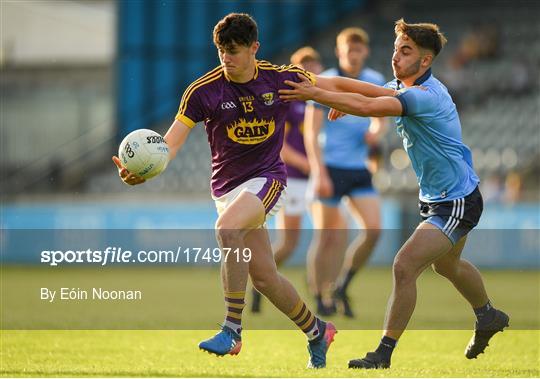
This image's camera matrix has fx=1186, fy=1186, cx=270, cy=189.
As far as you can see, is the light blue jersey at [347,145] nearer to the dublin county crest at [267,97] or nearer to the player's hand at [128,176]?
the dublin county crest at [267,97]

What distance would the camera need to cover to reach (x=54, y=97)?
3145 cm

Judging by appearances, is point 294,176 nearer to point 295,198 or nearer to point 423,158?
point 295,198

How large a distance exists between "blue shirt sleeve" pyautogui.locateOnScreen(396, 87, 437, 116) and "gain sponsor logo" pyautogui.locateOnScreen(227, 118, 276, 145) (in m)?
0.89

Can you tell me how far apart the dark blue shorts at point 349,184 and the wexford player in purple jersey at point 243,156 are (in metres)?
3.72

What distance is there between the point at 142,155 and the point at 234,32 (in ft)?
3.06

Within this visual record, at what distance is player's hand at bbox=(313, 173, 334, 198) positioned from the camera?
36.5 ft

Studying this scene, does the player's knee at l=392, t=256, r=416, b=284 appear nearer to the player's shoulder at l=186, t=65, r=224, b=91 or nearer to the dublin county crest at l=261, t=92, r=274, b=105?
the dublin county crest at l=261, t=92, r=274, b=105

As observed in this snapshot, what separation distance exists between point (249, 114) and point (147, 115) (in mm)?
16182

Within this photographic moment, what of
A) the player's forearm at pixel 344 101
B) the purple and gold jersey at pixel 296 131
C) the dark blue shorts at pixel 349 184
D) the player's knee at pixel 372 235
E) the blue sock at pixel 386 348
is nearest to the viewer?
the player's forearm at pixel 344 101

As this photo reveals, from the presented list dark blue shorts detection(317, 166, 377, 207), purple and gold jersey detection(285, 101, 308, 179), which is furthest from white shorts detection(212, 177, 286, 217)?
purple and gold jersey detection(285, 101, 308, 179)

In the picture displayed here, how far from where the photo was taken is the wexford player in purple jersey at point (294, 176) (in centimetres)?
1159

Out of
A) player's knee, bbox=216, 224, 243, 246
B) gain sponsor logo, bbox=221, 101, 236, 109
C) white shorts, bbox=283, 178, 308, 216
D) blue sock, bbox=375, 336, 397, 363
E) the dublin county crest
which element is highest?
the dublin county crest

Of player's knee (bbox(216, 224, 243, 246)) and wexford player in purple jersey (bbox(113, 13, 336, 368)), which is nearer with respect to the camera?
player's knee (bbox(216, 224, 243, 246))

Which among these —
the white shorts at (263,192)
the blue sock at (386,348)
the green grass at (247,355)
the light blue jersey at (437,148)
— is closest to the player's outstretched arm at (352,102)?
the light blue jersey at (437,148)
